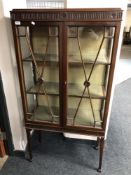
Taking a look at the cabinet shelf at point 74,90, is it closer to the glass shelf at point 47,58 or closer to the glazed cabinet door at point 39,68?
the glazed cabinet door at point 39,68

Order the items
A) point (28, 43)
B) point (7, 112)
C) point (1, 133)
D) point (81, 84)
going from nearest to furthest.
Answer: point (28, 43) < point (81, 84) < point (7, 112) < point (1, 133)

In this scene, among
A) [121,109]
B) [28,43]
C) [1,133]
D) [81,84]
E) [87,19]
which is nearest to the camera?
[87,19]

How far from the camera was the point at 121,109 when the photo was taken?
2947 mm

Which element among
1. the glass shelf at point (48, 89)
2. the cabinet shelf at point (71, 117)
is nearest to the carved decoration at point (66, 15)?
the glass shelf at point (48, 89)

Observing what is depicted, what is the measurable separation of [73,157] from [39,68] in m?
1.11

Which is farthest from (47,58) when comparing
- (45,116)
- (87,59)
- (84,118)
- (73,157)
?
(73,157)

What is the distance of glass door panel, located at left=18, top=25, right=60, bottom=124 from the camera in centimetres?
150

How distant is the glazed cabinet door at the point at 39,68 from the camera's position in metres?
1.45

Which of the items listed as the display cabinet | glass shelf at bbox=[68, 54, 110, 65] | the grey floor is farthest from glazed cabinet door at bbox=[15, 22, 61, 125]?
the grey floor

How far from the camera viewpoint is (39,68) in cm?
164

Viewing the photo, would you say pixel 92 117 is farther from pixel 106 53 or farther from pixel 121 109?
pixel 121 109

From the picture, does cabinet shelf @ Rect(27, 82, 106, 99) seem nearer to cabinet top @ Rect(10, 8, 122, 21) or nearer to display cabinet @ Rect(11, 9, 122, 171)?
display cabinet @ Rect(11, 9, 122, 171)

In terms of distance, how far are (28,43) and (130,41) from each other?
7362mm

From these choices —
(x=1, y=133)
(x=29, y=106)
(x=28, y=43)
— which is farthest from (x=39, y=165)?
(x=28, y=43)
